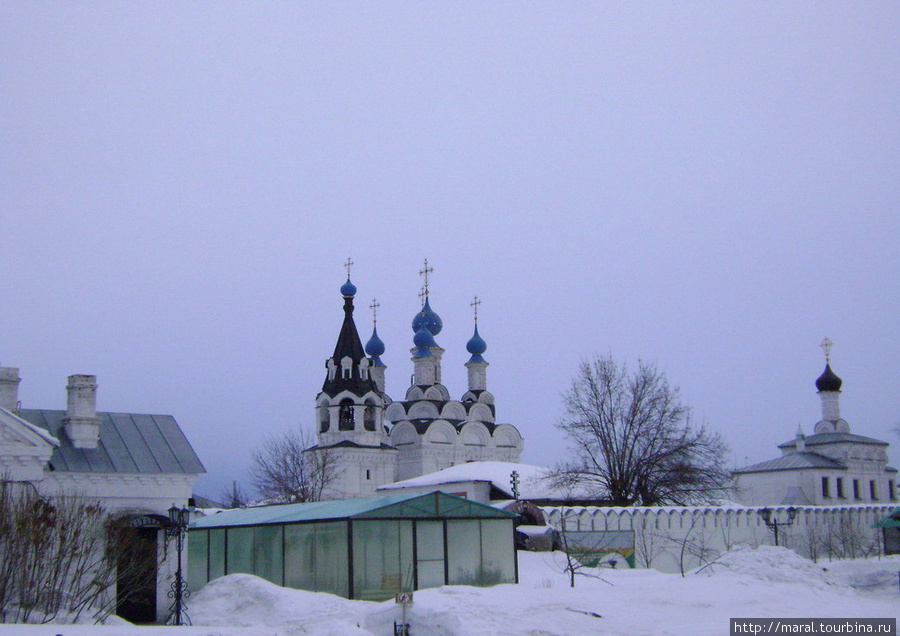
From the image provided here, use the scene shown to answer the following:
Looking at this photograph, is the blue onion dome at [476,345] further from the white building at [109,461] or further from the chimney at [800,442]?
the white building at [109,461]

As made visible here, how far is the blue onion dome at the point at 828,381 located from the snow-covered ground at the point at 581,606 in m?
34.6

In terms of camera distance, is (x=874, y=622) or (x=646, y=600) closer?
(x=874, y=622)

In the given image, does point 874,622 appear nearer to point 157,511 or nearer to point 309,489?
point 157,511

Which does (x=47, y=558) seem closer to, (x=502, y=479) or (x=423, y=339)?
(x=502, y=479)

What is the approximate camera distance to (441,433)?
50000mm

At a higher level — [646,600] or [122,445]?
[122,445]

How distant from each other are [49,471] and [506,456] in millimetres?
37862

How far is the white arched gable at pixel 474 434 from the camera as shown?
50.7m

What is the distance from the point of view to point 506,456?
51969 millimetres

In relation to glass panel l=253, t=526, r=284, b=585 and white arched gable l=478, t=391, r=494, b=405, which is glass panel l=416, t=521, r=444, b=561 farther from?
white arched gable l=478, t=391, r=494, b=405

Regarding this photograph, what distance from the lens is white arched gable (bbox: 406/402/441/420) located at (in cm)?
5081

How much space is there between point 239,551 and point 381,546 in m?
3.49

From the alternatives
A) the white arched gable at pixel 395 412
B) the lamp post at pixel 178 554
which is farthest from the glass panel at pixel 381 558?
the white arched gable at pixel 395 412

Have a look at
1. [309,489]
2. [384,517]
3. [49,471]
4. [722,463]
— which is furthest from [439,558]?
[309,489]
